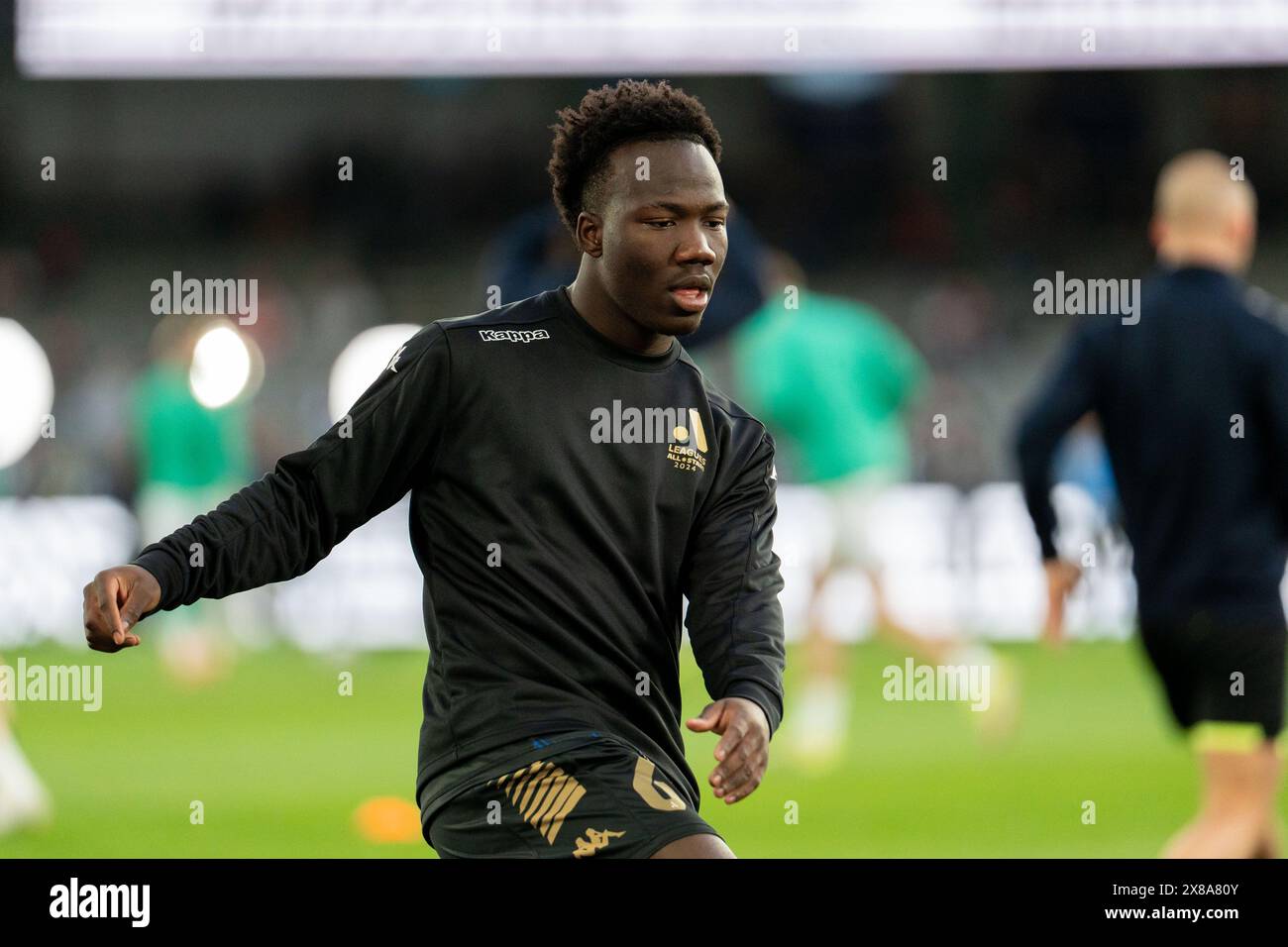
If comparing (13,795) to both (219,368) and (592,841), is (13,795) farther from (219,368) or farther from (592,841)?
(219,368)

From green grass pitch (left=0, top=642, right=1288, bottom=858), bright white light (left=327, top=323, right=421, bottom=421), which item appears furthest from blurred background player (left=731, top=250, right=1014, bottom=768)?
bright white light (left=327, top=323, right=421, bottom=421)

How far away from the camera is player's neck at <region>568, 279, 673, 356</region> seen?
129 inches

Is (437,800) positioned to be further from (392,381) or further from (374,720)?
(374,720)

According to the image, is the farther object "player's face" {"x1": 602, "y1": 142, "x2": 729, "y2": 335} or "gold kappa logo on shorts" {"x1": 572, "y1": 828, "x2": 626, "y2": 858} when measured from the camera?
"player's face" {"x1": 602, "y1": 142, "x2": 729, "y2": 335}

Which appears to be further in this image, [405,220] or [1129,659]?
[405,220]

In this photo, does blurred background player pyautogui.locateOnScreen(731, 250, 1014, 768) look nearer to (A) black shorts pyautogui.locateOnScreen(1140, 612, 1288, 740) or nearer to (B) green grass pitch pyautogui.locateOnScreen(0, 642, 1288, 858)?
(B) green grass pitch pyautogui.locateOnScreen(0, 642, 1288, 858)

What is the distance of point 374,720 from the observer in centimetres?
954

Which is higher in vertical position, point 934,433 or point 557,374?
point 934,433

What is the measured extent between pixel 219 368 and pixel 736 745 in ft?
33.5

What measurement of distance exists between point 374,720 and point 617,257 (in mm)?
6659

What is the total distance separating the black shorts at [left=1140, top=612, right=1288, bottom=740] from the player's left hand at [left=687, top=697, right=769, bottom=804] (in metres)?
2.47
